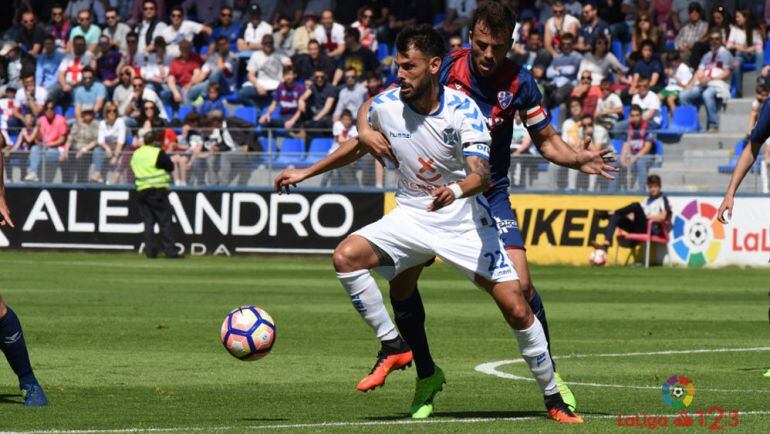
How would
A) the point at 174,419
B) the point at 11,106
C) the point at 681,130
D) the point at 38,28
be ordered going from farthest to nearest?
1. the point at 38,28
2. the point at 11,106
3. the point at 681,130
4. the point at 174,419

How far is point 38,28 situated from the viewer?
1451 inches

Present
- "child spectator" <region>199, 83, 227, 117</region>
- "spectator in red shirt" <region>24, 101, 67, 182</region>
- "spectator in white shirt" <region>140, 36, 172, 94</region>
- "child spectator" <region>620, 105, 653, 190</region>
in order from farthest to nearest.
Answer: "spectator in white shirt" <region>140, 36, 172, 94</region> < "child spectator" <region>199, 83, 227, 117</region> < "spectator in red shirt" <region>24, 101, 67, 182</region> < "child spectator" <region>620, 105, 653, 190</region>

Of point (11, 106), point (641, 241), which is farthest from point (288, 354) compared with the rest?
point (11, 106)

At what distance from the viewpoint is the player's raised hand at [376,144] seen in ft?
27.4

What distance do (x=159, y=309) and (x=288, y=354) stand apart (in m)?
5.03

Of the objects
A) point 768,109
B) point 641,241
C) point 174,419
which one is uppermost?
point 768,109

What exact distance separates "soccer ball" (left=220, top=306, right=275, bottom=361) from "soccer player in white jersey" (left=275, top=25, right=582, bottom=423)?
0.74m

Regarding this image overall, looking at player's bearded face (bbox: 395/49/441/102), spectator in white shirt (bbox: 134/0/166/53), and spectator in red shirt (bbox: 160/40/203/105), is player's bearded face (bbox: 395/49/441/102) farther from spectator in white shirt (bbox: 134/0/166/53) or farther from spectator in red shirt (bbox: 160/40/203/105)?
spectator in white shirt (bbox: 134/0/166/53)

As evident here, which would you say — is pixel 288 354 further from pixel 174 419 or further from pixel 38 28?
pixel 38 28

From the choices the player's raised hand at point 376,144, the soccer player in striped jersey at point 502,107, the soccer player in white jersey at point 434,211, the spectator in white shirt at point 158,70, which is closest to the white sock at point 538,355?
the soccer player in white jersey at point 434,211

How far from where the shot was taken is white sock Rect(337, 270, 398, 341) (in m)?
8.50

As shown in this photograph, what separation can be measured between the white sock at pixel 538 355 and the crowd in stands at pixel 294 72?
18.3 m

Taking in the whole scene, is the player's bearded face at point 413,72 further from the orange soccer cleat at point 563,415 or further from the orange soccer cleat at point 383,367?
the orange soccer cleat at point 563,415

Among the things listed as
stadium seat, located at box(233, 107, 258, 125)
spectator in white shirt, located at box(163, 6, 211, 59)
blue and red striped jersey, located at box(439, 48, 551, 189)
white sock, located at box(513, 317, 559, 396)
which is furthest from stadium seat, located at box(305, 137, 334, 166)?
white sock, located at box(513, 317, 559, 396)
